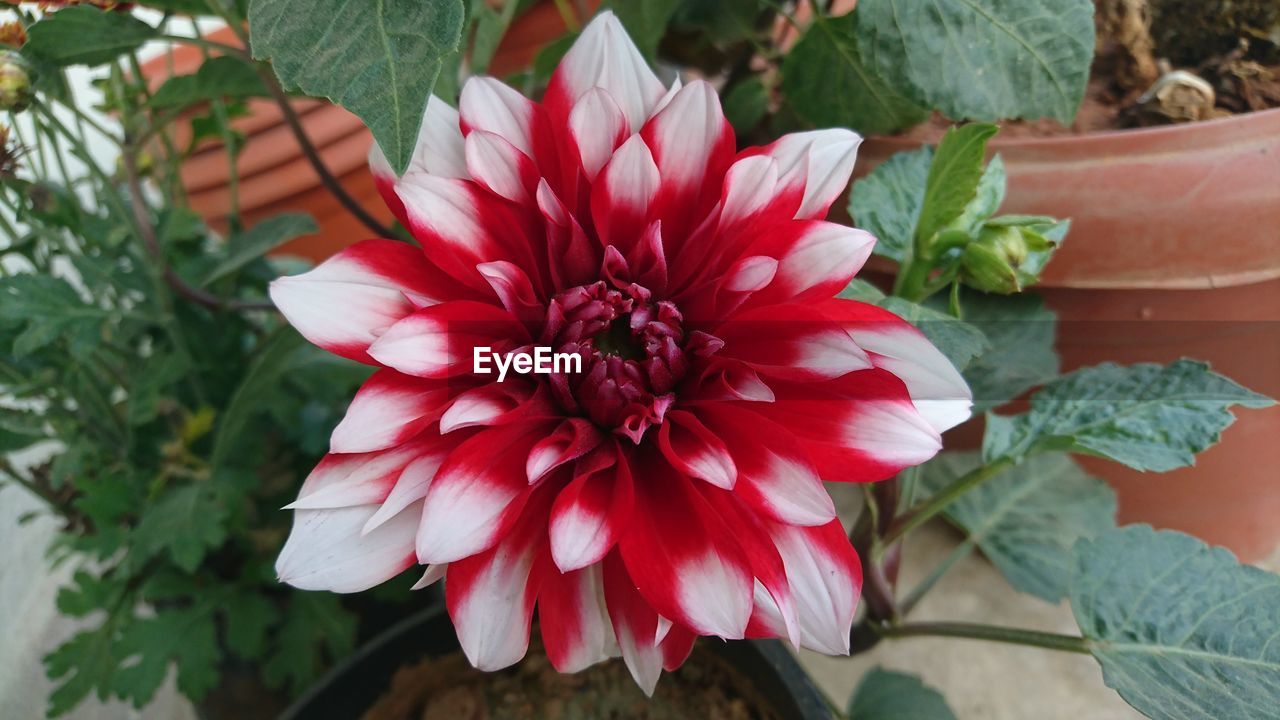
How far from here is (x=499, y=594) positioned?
→ 277 millimetres

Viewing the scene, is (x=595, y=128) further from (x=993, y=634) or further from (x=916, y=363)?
(x=993, y=634)

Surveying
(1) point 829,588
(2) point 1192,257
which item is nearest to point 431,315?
(1) point 829,588

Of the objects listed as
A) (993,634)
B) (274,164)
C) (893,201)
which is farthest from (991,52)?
(274,164)

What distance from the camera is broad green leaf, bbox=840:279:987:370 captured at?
331mm

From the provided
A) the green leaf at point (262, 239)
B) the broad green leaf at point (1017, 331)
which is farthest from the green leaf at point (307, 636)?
the broad green leaf at point (1017, 331)

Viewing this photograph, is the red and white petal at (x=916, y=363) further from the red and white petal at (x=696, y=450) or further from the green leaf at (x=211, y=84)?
the green leaf at (x=211, y=84)

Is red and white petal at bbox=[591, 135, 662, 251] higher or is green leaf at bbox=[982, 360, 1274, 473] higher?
red and white petal at bbox=[591, 135, 662, 251]

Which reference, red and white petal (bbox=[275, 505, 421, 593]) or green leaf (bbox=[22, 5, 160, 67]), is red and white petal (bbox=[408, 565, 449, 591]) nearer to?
red and white petal (bbox=[275, 505, 421, 593])

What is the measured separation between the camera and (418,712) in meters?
0.48

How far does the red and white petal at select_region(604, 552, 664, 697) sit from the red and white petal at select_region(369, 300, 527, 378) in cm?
8

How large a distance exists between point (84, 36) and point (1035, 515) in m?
0.60

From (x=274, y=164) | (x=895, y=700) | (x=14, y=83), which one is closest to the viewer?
(x=14, y=83)

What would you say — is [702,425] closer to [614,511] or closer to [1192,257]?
[614,511]

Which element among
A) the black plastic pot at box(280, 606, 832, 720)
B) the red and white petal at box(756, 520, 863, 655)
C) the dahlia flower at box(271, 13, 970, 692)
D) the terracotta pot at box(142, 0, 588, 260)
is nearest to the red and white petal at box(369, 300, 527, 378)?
the dahlia flower at box(271, 13, 970, 692)
